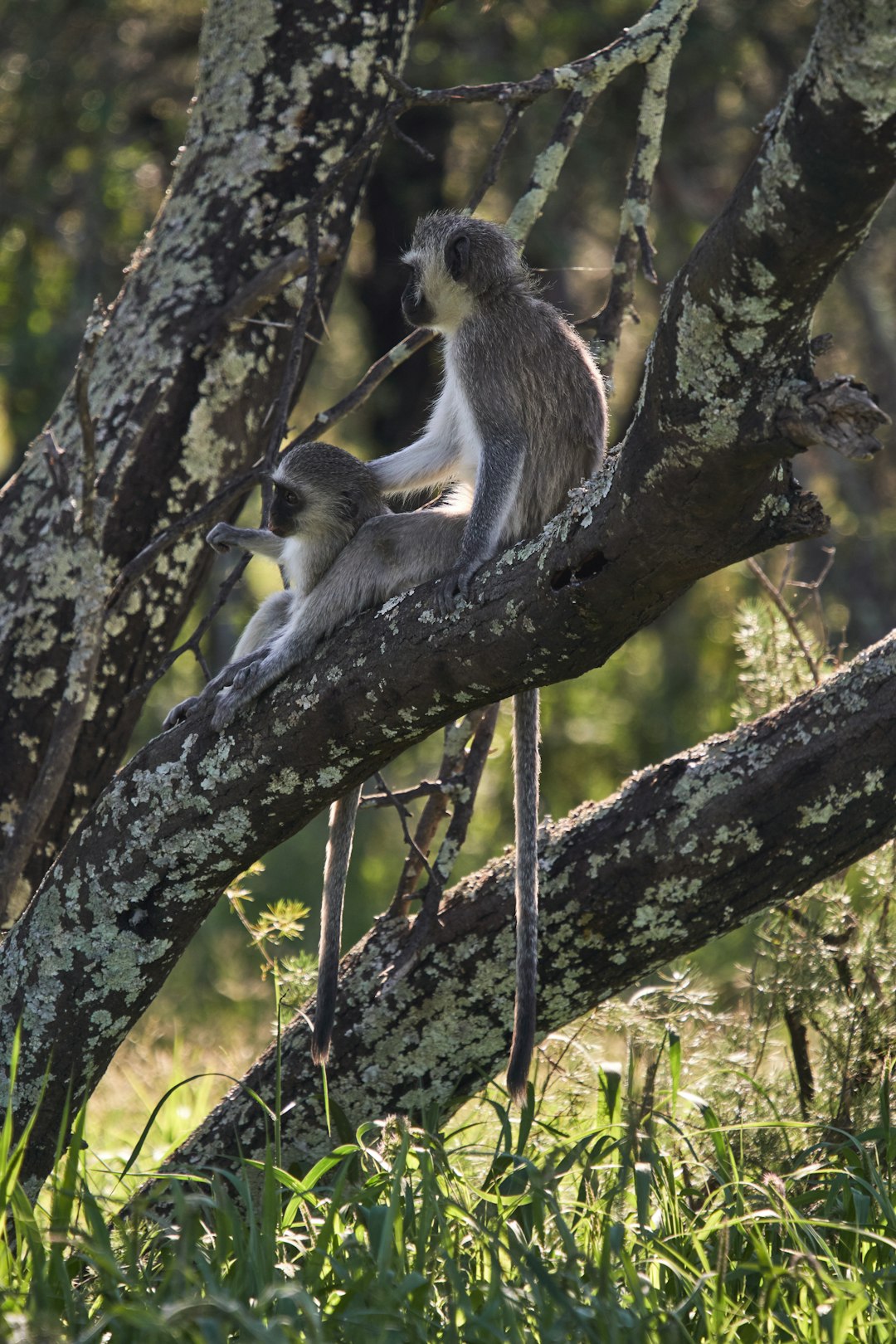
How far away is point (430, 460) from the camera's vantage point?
4141 millimetres

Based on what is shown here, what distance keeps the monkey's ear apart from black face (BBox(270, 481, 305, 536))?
80 centimetres

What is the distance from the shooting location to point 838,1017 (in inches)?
150

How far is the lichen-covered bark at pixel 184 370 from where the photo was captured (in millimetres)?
3965

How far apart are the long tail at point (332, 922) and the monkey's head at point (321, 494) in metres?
0.81

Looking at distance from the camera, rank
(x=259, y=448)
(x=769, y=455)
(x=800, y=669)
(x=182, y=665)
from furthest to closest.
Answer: (x=182, y=665)
(x=800, y=669)
(x=259, y=448)
(x=769, y=455)

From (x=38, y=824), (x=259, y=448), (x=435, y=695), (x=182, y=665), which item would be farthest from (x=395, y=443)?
(x=435, y=695)

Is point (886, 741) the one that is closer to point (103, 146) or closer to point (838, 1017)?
point (838, 1017)

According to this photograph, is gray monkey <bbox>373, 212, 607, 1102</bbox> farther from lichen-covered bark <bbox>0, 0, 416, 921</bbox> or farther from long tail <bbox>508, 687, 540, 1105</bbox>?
lichen-covered bark <bbox>0, 0, 416, 921</bbox>

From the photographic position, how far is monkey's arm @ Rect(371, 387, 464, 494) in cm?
408

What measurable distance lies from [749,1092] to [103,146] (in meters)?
7.73

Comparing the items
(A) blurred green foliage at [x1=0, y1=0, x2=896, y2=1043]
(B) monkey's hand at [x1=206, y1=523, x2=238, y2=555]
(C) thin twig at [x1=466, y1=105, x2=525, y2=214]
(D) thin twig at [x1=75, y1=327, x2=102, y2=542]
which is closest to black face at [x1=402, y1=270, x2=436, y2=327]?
(C) thin twig at [x1=466, y1=105, x2=525, y2=214]

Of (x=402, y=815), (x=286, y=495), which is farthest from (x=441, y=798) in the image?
(x=286, y=495)

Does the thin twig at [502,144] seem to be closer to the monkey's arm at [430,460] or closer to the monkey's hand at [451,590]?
the monkey's arm at [430,460]

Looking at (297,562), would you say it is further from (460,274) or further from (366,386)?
(460,274)
